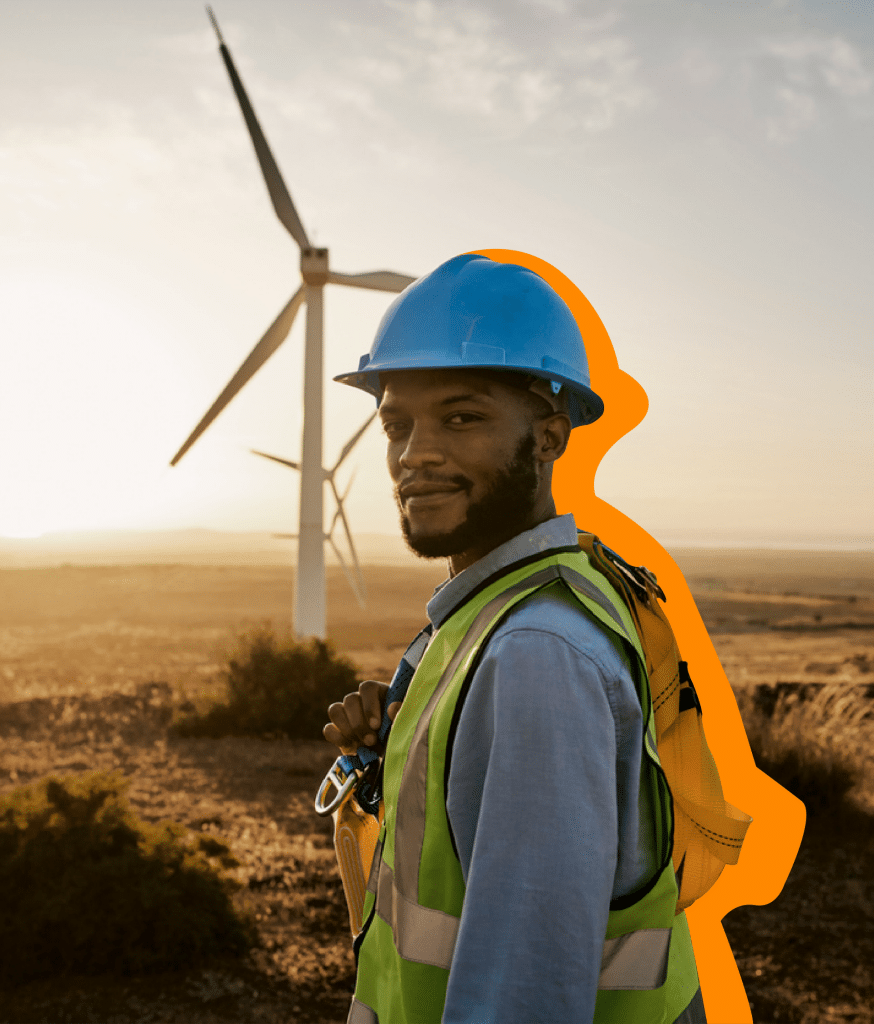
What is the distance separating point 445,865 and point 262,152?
68.1 feet

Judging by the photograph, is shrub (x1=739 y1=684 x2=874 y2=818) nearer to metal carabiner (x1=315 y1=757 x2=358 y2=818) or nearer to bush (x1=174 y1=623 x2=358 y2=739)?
metal carabiner (x1=315 y1=757 x2=358 y2=818)

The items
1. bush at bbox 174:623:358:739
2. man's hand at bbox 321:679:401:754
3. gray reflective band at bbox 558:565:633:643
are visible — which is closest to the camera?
gray reflective band at bbox 558:565:633:643

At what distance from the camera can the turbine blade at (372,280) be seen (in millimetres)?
19844

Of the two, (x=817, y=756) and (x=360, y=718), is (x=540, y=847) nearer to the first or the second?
(x=360, y=718)

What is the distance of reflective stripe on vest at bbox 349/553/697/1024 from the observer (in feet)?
5.38

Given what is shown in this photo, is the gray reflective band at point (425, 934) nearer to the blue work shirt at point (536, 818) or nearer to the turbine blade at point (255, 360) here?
the blue work shirt at point (536, 818)

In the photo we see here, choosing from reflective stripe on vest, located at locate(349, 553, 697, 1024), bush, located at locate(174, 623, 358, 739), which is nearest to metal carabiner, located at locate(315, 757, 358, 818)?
reflective stripe on vest, located at locate(349, 553, 697, 1024)

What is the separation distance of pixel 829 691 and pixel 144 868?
1051cm

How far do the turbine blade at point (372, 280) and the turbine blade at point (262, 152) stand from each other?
1.19 m

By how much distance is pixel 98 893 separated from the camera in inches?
242

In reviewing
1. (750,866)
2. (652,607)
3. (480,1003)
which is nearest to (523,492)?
(652,607)

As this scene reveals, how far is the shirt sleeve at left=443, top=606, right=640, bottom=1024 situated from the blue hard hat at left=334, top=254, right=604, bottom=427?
0.83 m

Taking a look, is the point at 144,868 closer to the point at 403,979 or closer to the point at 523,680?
the point at 403,979

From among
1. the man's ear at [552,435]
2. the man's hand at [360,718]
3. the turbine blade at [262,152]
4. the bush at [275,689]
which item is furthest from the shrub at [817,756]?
the turbine blade at [262,152]
